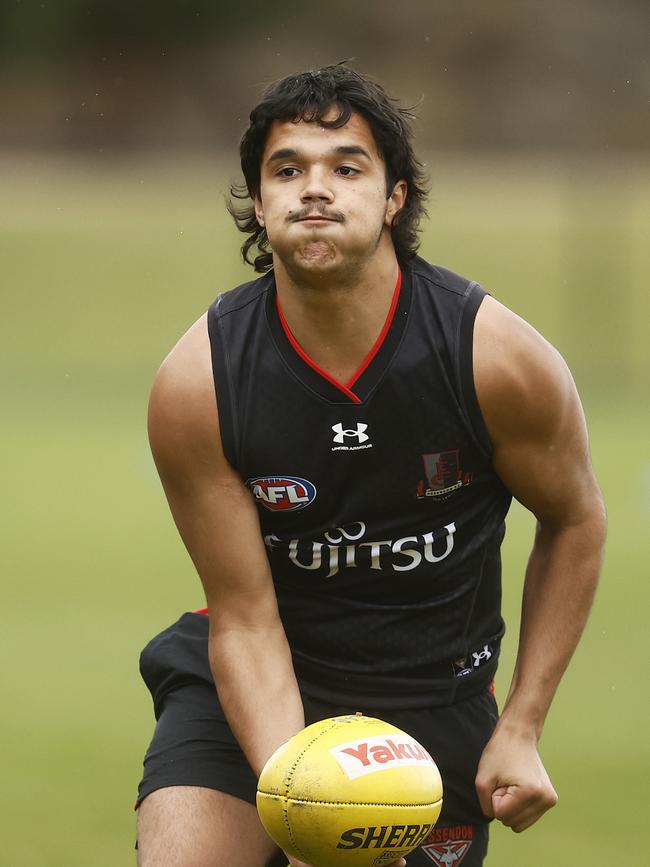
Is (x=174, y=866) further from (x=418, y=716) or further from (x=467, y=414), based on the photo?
(x=467, y=414)

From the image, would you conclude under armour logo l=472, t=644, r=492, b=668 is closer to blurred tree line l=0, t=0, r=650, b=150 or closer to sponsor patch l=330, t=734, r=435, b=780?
sponsor patch l=330, t=734, r=435, b=780

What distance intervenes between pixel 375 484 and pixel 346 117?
89 centimetres

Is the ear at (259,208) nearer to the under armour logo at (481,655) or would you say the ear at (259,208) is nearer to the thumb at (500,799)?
the under armour logo at (481,655)

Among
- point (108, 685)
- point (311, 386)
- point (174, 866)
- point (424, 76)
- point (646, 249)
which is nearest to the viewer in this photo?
point (174, 866)

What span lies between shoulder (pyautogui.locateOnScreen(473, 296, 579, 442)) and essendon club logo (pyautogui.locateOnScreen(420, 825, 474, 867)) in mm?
1038

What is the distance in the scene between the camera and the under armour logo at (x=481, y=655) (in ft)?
12.1

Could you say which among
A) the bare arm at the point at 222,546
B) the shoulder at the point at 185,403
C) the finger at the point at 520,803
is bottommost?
the finger at the point at 520,803

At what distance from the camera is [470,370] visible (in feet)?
10.8

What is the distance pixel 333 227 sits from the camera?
3.20 meters

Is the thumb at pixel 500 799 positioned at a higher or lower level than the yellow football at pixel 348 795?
lower

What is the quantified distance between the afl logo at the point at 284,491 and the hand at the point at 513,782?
74 centimetres

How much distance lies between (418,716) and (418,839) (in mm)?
754

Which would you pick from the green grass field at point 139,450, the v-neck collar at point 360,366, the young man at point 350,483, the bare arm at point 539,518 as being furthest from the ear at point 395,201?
the green grass field at point 139,450

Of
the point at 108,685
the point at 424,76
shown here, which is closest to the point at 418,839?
the point at 108,685
